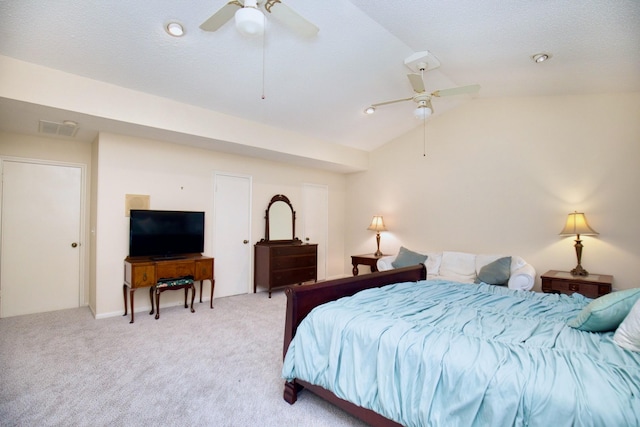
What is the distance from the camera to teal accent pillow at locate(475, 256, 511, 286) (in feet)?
13.6

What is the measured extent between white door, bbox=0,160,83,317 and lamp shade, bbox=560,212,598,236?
263 inches

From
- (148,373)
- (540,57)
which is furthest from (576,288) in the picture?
(148,373)

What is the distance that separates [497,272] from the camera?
4.17 m

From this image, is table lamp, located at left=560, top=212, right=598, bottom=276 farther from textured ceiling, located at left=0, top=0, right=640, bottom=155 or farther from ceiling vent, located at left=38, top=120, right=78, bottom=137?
ceiling vent, located at left=38, top=120, right=78, bottom=137

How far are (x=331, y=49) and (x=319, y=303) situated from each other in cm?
264

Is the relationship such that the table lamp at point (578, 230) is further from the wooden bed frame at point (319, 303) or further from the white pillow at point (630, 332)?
the wooden bed frame at point (319, 303)

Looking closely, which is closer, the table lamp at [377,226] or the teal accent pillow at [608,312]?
the teal accent pillow at [608,312]

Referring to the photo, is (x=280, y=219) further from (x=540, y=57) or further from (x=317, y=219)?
(x=540, y=57)

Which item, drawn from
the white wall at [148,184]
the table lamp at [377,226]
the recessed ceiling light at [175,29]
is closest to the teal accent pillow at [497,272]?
the table lamp at [377,226]

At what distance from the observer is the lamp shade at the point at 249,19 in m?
1.91

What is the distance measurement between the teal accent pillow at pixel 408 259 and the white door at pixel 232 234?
101 inches

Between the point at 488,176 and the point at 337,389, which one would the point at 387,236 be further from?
the point at 337,389

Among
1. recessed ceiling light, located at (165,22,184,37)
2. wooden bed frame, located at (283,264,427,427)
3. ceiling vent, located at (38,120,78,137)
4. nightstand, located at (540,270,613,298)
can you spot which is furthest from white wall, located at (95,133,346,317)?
nightstand, located at (540,270,613,298)

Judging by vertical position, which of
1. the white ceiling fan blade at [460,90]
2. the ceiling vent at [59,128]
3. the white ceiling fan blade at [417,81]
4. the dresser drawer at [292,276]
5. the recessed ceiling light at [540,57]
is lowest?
the dresser drawer at [292,276]
